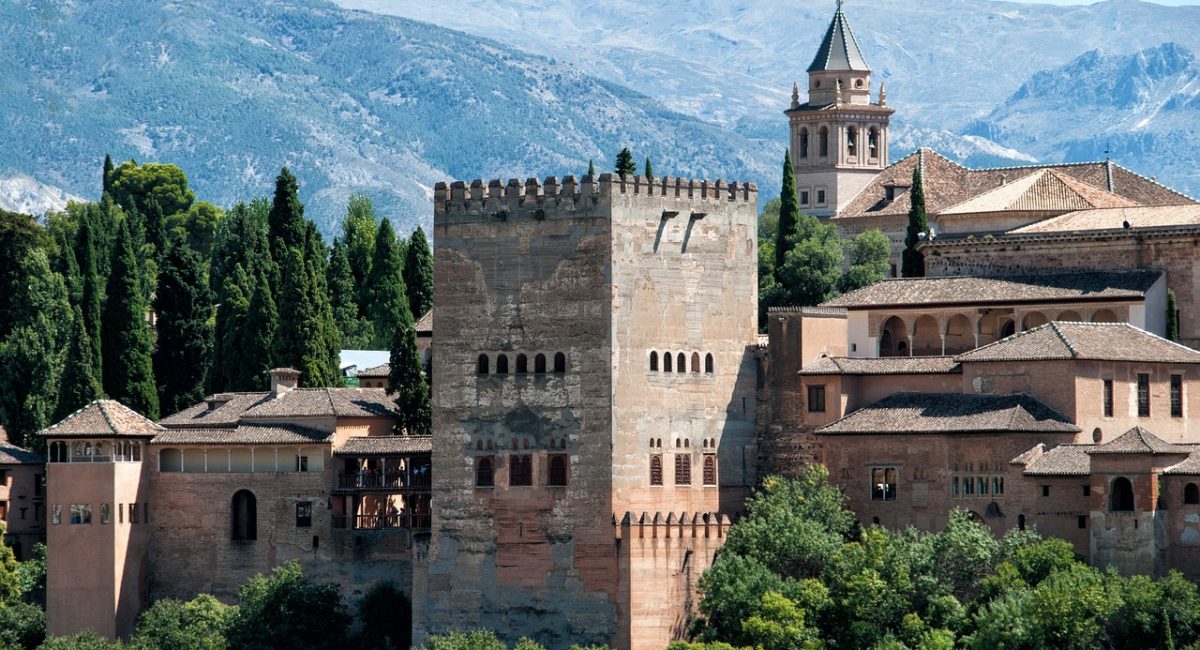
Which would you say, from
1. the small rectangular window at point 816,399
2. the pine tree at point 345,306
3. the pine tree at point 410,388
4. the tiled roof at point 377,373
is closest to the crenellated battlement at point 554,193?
the small rectangular window at point 816,399

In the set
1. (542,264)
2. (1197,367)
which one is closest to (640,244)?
(542,264)

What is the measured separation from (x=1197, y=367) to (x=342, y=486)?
22141 mm

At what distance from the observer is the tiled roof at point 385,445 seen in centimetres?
7012

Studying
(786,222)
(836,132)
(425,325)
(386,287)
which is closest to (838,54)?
(836,132)

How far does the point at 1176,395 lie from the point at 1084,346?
3193 mm

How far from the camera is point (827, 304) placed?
2891 inches

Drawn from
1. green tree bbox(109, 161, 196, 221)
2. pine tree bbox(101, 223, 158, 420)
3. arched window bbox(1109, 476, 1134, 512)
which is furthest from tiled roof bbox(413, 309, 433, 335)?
green tree bbox(109, 161, 196, 221)

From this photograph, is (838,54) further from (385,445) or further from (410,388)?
(385,445)

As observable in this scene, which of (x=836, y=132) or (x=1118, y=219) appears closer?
→ (x=1118, y=219)

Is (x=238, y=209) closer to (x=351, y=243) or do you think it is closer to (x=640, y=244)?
(x=351, y=243)

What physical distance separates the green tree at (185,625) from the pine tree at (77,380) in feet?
33.9

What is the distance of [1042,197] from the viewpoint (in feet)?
262

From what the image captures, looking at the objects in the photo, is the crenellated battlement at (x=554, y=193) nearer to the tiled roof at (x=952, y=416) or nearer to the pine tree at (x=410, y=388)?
the tiled roof at (x=952, y=416)

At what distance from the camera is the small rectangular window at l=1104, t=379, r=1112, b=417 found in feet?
214
